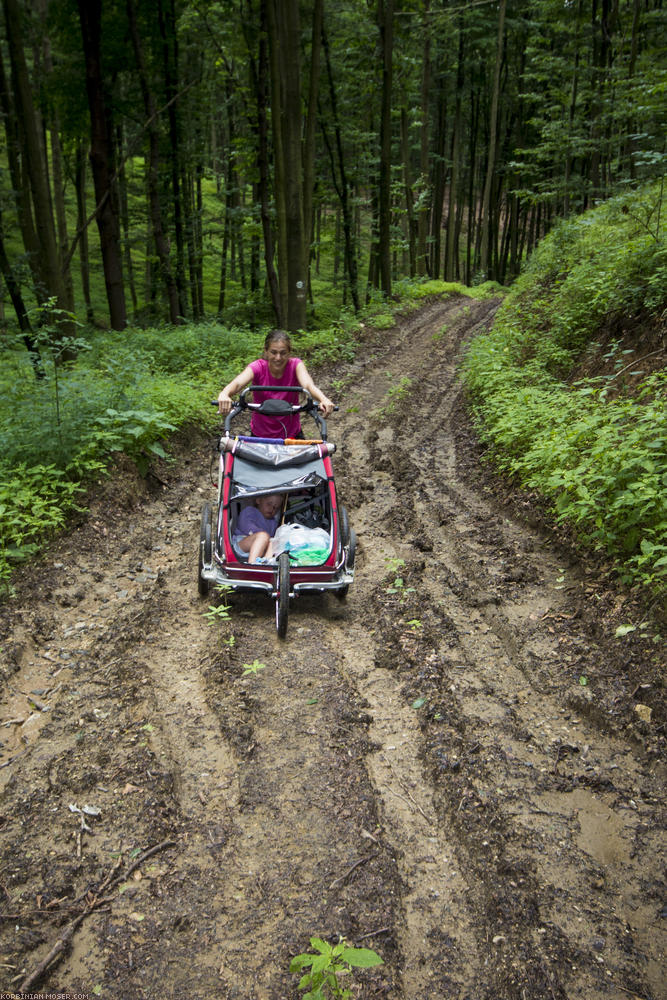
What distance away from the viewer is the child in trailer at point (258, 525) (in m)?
4.92

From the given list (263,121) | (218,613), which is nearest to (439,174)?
(263,121)

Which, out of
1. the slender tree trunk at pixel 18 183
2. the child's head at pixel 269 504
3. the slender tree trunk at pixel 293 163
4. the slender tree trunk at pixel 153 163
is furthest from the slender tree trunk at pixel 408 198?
the child's head at pixel 269 504

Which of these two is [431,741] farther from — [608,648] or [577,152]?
[577,152]

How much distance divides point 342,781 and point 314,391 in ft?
12.4

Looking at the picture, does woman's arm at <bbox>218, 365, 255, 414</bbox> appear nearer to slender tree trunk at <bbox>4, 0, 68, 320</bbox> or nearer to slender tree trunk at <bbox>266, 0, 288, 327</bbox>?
slender tree trunk at <bbox>4, 0, 68, 320</bbox>

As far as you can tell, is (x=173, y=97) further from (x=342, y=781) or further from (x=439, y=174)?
(x=439, y=174)

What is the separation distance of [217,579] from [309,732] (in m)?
1.64

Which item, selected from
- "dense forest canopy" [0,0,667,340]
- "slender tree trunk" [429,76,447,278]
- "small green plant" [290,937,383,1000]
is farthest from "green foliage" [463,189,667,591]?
"slender tree trunk" [429,76,447,278]

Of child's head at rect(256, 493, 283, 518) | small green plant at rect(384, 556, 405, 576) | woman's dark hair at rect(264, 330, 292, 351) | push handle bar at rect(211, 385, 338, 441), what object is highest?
woman's dark hair at rect(264, 330, 292, 351)

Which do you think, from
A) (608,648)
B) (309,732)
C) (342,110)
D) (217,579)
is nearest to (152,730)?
(309,732)

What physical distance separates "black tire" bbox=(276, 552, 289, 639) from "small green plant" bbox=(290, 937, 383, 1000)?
90.7 inches

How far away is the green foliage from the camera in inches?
187

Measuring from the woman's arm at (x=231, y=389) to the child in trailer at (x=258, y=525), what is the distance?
856 millimetres

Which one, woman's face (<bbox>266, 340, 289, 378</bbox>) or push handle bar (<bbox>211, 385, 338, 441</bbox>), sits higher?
woman's face (<bbox>266, 340, 289, 378</bbox>)
